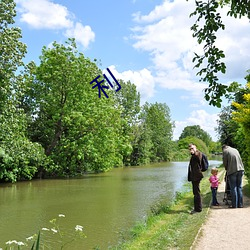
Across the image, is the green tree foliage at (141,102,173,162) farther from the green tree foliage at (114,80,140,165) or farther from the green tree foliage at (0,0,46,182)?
the green tree foliage at (0,0,46,182)

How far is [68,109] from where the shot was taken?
90.3 feet

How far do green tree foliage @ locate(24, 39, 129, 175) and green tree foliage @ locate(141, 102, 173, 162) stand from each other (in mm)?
39463

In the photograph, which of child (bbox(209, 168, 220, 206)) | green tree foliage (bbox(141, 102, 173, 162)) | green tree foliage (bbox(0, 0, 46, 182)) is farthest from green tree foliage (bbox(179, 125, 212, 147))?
child (bbox(209, 168, 220, 206))

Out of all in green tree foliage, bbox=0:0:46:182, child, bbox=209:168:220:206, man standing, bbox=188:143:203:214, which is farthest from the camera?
green tree foliage, bbox=0:0:46:182

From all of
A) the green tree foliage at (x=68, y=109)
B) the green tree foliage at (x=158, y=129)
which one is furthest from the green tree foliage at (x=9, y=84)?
the green tree foliage at (x=158, y=129)

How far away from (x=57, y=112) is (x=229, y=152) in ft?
63.7

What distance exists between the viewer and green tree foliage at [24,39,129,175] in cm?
2759

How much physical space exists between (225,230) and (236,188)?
2757 mm

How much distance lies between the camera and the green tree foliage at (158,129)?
72.3 meters

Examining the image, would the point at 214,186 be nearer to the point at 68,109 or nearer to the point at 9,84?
the point at 9,84

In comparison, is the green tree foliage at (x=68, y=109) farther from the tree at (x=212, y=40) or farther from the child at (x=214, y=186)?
the tree at (x=212, y=40)

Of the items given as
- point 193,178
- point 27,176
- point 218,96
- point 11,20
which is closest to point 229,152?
point 193,178

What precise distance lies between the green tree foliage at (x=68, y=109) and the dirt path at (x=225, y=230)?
18.7m

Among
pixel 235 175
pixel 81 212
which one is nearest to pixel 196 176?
pixel 235 175
